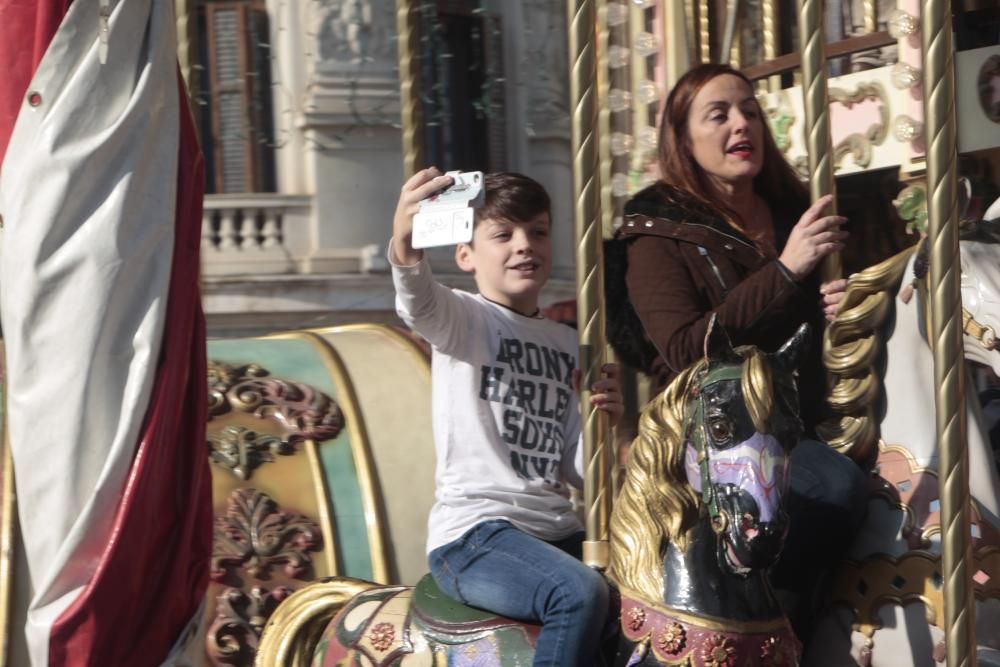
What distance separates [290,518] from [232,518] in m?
0.12

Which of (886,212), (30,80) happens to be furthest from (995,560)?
(30,80)

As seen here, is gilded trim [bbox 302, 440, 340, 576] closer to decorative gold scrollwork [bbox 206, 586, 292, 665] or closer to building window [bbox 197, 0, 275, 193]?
decorative gold scrollwork [bbox 206, 586, 292, 665]

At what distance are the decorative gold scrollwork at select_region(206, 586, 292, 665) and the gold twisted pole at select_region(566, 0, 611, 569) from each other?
1008 millimetres

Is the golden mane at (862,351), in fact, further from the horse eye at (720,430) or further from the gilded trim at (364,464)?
the gilded trim at (364,464)

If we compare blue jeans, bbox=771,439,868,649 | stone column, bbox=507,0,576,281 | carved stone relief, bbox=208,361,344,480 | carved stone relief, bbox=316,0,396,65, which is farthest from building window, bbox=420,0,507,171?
blue jeans, bbox=771,439,868,649

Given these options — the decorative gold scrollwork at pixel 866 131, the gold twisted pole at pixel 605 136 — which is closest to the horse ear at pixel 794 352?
the decorative gold scrollwork at pixel 866 131

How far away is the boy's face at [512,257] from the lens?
10.9 feet

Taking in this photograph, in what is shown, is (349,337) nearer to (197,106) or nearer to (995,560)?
(197,106)

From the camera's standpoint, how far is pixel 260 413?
4.15m

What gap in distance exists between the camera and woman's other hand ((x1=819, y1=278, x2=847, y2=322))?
10.2 ft

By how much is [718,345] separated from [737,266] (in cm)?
41

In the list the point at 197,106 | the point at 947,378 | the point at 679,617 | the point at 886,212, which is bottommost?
the point at 679,617

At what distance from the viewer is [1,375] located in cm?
383

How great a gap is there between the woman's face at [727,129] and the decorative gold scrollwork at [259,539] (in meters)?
1.23
